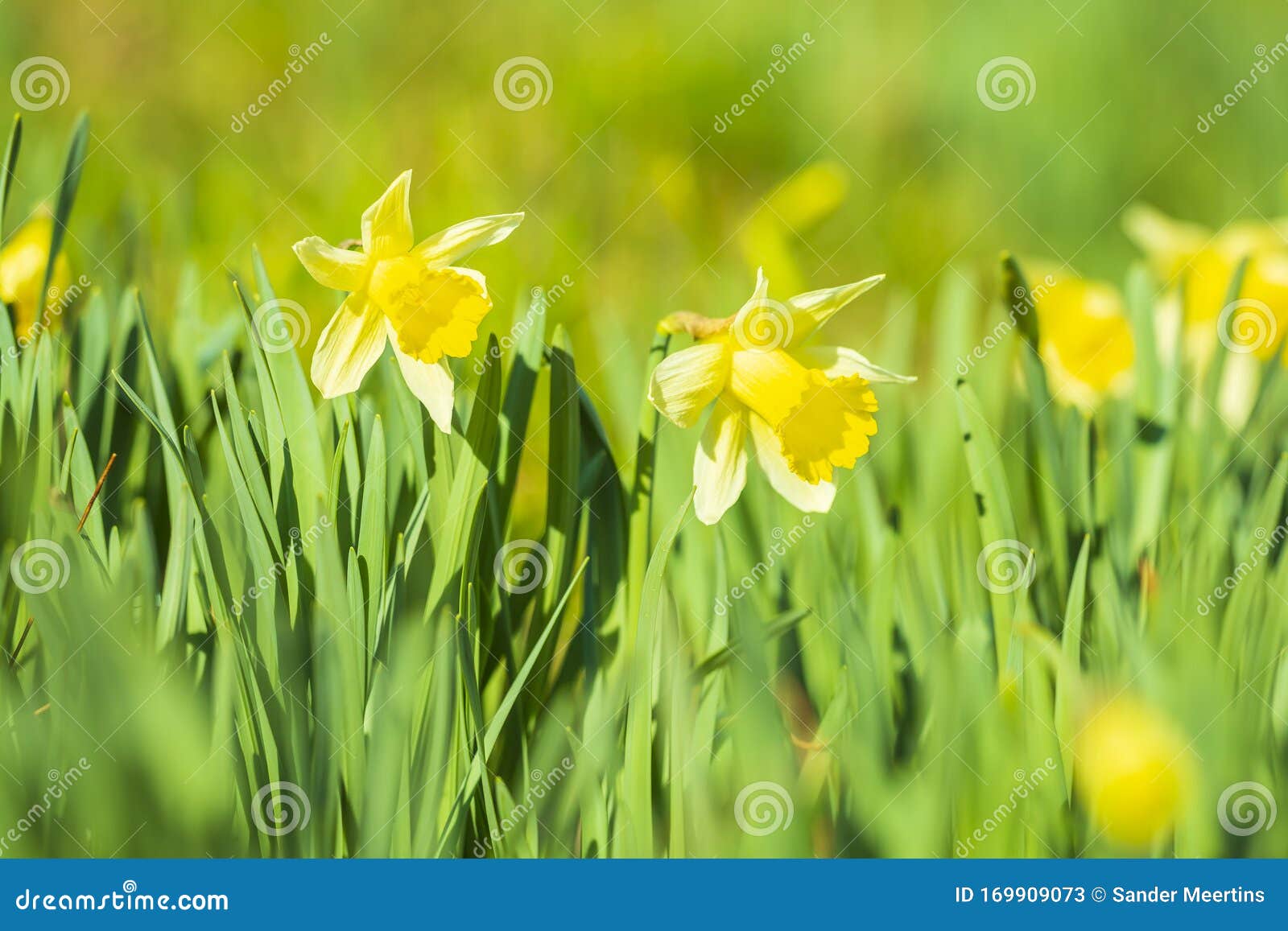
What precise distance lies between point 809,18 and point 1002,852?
1696 millimetres

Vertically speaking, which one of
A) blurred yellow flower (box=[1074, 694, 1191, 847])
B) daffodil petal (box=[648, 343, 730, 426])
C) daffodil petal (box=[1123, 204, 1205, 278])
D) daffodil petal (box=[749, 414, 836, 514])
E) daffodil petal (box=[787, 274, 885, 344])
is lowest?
blurred yellow flower (box=[1074, 694, 1191, 847])

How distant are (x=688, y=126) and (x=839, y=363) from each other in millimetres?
1215

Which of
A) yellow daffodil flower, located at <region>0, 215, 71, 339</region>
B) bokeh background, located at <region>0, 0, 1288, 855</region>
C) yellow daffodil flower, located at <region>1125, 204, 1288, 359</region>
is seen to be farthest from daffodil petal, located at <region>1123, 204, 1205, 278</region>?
yellow daffodil flower, located at <region>0, 215, 71, 339</region>

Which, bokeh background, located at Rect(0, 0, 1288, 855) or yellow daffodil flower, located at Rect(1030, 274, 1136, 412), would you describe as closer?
yellow daffodil flower, located at Rect(1030, 274, 1136, 412)

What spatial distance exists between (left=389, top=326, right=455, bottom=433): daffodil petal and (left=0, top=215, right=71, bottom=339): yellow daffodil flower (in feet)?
1.47

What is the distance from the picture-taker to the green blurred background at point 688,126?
1.68 meters

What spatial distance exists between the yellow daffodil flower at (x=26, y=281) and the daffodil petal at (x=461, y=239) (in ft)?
1.47

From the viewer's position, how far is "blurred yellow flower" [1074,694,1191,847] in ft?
2.41

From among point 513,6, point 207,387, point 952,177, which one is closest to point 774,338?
point 207,387

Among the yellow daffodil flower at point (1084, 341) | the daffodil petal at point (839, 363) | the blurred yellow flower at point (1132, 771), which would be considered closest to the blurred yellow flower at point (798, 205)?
the yellow daffodil flower at point (1084, 341)

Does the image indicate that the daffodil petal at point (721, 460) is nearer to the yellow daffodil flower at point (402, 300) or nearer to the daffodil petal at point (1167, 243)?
the yellow daffodil flower at point (402, 300)

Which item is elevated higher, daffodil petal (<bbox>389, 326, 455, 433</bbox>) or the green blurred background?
the green blurred background

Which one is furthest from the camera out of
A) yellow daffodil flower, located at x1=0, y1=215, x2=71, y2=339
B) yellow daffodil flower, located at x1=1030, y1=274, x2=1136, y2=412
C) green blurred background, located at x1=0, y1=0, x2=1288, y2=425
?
green blurred background, located at x1=0, y1=0, x2=1288, y2=425

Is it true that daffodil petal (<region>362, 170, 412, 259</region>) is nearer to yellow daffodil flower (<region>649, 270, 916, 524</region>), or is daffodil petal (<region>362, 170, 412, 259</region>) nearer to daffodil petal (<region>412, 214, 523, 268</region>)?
daffodil petal (<region>412, 214, 523, 268</region>)
